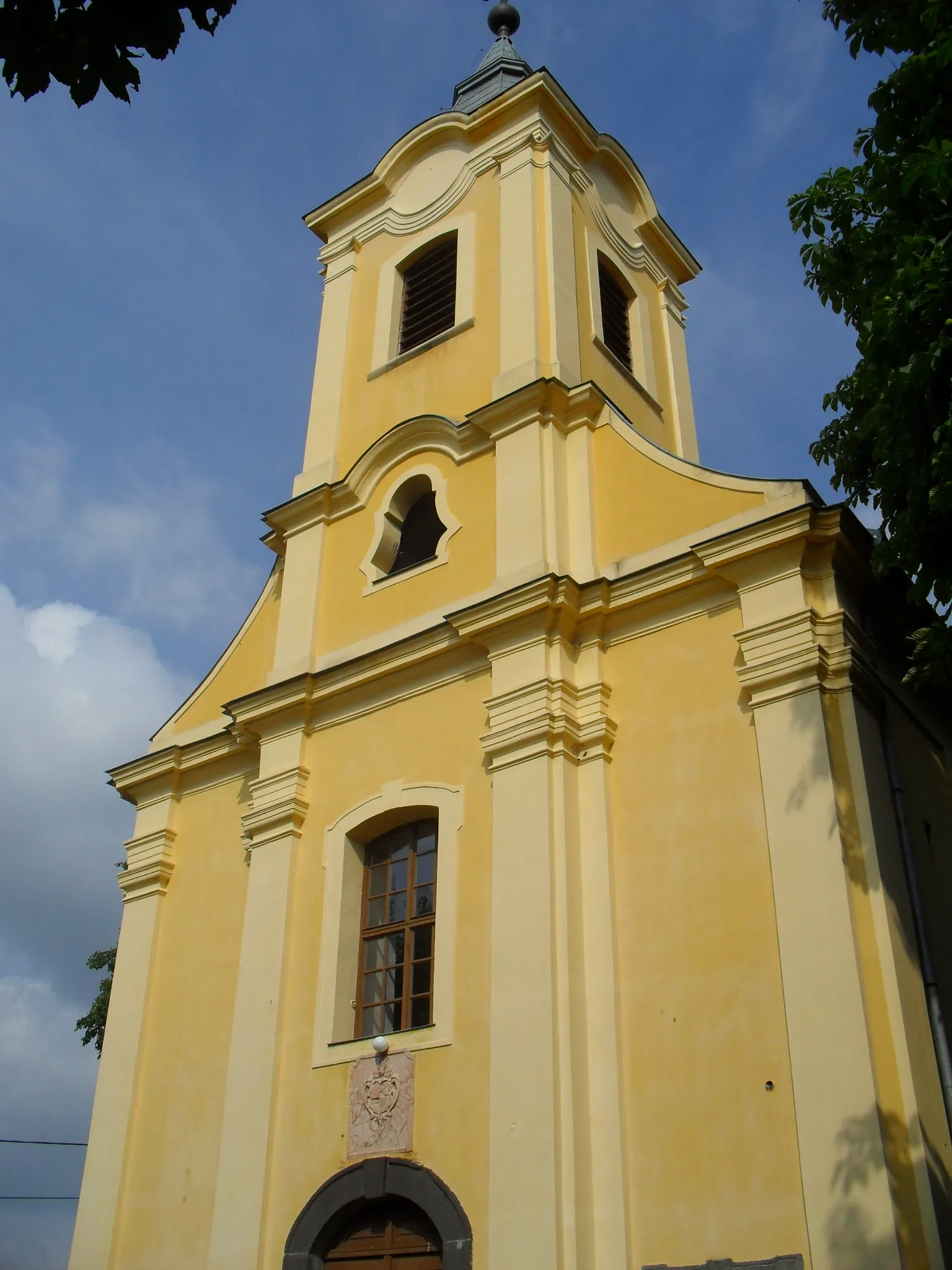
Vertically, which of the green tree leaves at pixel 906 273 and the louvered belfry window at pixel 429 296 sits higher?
the louvered belfry window at pixel 429 296

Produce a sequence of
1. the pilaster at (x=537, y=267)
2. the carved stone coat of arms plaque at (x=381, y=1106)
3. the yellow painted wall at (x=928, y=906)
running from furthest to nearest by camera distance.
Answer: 1. the pilaster at (x=537, y=267)
2. the carved stone coat of arms plaque at (x=381, y=1106)
3. the yellow painted wall at (x=928, y=906)

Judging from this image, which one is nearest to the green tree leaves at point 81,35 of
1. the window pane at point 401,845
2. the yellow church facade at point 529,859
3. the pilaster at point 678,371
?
the yellow church facade at point 529,859

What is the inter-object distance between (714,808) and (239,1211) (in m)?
5.22

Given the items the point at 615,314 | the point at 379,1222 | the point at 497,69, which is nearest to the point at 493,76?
the point at 497,69

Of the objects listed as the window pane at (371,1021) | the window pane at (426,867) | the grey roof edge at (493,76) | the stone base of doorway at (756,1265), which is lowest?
the stone base of doorway at (756,1265)

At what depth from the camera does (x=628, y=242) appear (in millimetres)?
17062

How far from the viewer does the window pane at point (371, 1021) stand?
455 inches

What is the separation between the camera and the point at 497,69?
2044cm

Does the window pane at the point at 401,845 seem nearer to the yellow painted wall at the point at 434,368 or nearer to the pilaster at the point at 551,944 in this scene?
the pilaster at the point at 551,944

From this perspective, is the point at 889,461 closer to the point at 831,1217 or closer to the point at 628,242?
the point at 831,1217

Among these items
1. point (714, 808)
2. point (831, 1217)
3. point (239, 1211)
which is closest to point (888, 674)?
point (714, 808)

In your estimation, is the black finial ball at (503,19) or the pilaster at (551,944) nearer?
the pilaster at (551,944)

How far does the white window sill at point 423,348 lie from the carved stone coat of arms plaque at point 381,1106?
26.2 feet

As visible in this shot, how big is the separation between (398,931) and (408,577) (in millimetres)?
3680
